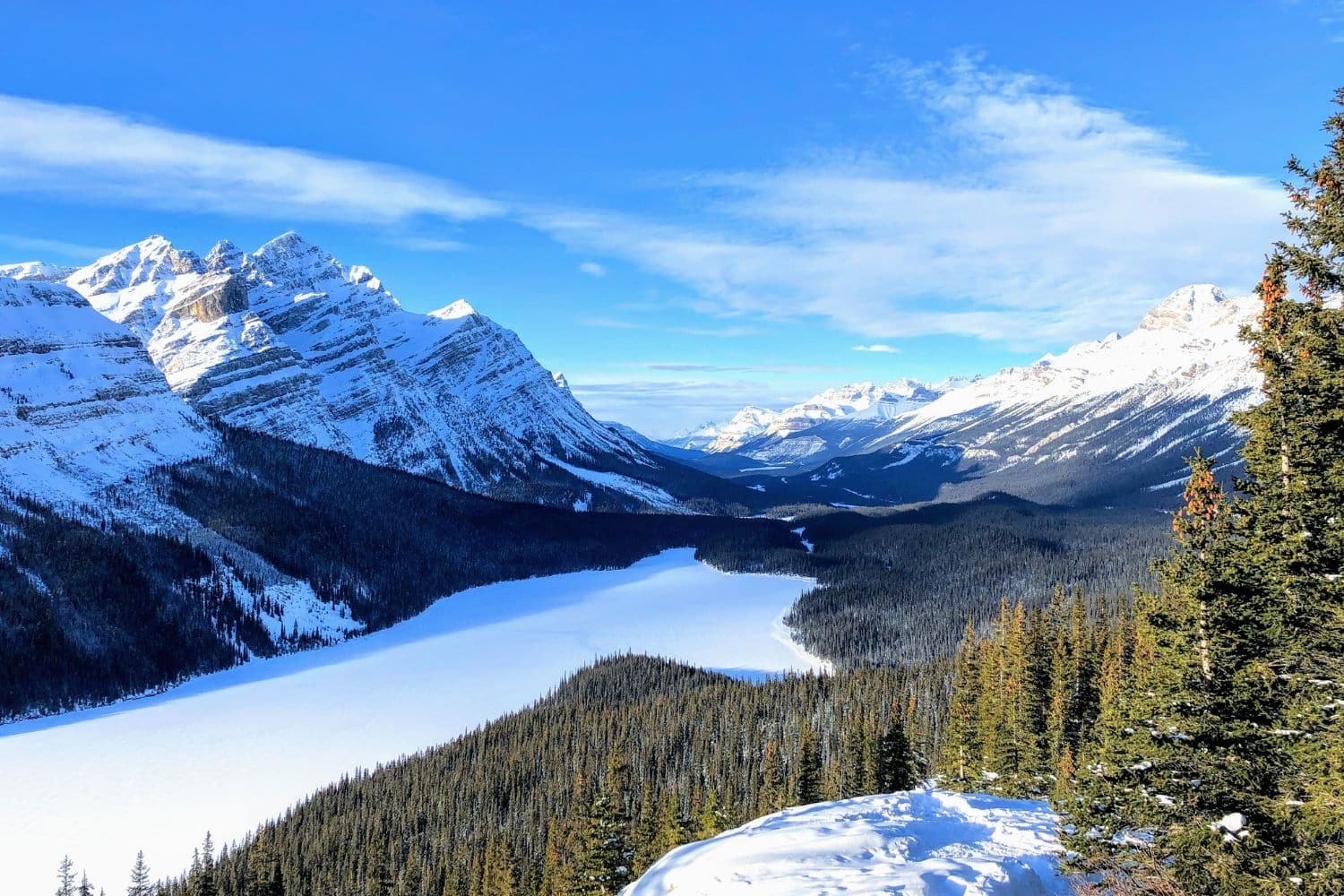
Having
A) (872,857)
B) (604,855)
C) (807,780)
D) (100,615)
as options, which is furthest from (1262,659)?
(100,615)

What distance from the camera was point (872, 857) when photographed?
18.8 m

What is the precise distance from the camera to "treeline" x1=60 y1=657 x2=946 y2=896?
52438 mm

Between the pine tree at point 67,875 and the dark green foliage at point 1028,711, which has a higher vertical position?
the dark green foliage at point 1028,711

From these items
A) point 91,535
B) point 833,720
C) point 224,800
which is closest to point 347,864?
point 224,800

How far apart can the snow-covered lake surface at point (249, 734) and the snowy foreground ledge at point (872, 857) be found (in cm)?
8175

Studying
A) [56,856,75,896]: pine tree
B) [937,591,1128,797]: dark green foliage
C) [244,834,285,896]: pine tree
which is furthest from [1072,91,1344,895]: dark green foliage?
[56,856,75,896]: pine tree

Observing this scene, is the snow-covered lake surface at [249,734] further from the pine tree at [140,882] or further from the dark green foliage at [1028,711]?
the dark green foliage at [1028,711]

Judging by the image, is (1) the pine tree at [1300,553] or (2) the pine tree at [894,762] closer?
(1) the pine tree at [1300,553]

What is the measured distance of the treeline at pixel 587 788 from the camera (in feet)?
172

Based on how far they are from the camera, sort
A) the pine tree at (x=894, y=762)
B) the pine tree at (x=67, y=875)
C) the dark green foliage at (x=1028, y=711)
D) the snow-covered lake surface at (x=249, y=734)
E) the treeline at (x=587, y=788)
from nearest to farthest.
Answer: the dark green foliage at (x=1028, y=711)
the treeline at (x=587, y=788)
the pine tree at (x=894, y=762)
the pine tree at (x=67, y=875)
the snow-covered lake surface at (x=249, y=734)

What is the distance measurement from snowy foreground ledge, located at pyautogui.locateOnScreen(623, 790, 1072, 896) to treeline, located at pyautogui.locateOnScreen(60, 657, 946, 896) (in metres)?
23.7

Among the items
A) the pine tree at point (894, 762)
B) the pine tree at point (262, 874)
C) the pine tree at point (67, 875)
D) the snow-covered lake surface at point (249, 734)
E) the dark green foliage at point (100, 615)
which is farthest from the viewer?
the dark green foliage at point (100, 615)

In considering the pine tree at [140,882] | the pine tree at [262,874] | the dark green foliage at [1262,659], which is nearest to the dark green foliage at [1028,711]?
the dark green foliage at [1262,659]

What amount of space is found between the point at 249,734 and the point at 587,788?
7407 cm
